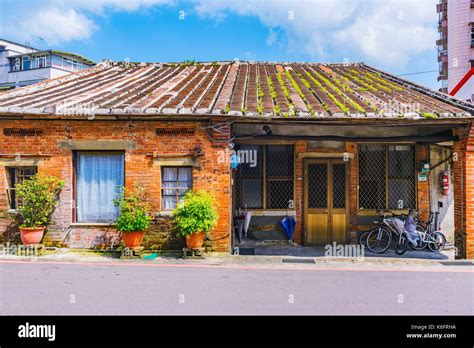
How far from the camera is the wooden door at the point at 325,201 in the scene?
1219 centimetres

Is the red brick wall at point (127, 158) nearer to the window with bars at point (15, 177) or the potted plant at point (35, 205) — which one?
the window with bars at point (15, 177)

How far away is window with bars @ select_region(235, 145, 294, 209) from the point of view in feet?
40.8

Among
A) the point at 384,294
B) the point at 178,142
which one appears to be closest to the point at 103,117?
the point at 178,142

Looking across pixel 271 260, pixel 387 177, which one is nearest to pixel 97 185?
pixel 271 260

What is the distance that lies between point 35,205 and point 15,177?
54.8 inches

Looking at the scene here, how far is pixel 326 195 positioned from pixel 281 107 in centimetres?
342

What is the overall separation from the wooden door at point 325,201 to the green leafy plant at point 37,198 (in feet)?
24.0

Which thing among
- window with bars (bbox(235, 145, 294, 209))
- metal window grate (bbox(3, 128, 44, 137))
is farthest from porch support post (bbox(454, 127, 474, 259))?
metal window grate (bbox(3, 128, 44, 137))

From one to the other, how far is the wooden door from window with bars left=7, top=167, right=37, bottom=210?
817cm

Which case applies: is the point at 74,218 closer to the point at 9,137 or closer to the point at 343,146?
the point at 9,137

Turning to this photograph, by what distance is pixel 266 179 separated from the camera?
491 inches

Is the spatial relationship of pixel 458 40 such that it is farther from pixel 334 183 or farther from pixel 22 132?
pixel 22 132

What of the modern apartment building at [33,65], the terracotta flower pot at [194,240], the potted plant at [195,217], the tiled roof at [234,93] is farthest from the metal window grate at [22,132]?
the modern apartment building at [33,65]

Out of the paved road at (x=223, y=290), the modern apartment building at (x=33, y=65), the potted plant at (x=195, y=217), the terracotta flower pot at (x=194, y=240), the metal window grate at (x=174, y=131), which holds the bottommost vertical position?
the paved road at (x=223, y=290)
